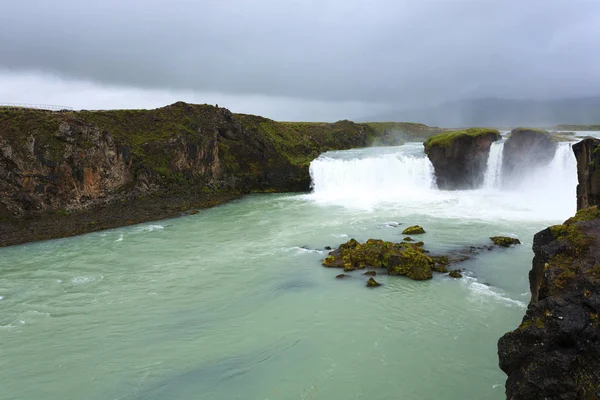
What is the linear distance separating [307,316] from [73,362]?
21.1 ft

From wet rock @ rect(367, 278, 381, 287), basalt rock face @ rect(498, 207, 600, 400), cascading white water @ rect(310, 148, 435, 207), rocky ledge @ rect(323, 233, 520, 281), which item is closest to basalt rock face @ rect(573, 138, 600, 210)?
rocky ledge @ rect(323, 233, 520, 281)

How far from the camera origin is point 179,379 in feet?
28.9

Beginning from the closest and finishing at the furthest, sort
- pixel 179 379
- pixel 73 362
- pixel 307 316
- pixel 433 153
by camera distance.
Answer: pixel 179 379
pixel 73 362
pixel 307 316
pixel 433 153

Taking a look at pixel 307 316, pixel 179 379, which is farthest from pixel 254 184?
pixel 179 379

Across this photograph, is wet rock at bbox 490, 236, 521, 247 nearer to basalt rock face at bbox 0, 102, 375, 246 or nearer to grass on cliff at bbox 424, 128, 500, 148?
grass on cliff at bbox 424, 128, 500, 148

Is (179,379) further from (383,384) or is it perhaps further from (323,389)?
(383,384)

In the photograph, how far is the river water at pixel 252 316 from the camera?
28.2ft

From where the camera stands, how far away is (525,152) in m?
32.6

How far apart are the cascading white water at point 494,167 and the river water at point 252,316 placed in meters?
10.5

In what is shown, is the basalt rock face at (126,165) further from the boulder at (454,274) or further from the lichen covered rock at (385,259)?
the boulder at (454,274)

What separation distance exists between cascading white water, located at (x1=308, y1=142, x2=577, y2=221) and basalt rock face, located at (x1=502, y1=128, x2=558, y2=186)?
0.53 m

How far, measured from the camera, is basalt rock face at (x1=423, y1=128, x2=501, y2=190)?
3500cm

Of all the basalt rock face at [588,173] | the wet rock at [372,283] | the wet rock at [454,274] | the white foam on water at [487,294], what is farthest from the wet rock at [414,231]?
the basalt rock face at [588,173]

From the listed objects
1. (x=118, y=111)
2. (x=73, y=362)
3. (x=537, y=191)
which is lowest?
(x=73, y=362)
